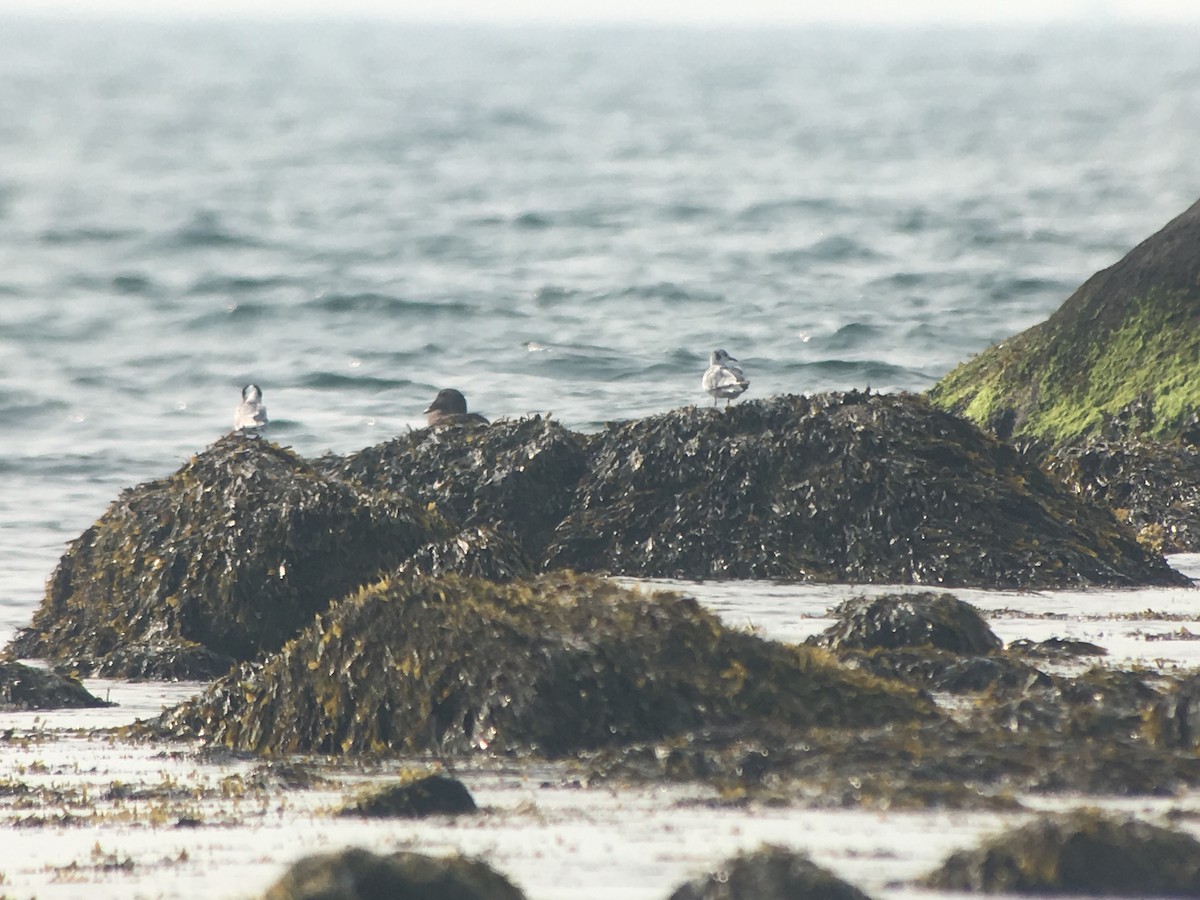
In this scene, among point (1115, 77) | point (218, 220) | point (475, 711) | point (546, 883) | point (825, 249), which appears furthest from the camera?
point (1115, 77)

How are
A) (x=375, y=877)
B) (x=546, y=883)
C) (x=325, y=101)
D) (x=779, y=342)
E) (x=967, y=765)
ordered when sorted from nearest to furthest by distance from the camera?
(x=375, y=877)
(x=546, y=883)
(x=967, y=765)
(x=779, y=342)
(x=325, y=101)

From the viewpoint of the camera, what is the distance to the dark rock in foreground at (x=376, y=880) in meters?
4.82

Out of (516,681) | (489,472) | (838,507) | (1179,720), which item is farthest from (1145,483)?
(516,681)

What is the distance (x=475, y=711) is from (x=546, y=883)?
202cm

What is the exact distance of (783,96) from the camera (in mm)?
126312

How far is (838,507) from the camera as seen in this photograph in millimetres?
12180

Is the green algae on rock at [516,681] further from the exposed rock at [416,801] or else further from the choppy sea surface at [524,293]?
the exposed rock at [416,801]

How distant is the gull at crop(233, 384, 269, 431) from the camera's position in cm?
1900

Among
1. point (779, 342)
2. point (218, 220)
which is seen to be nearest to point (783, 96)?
point (218, 220)

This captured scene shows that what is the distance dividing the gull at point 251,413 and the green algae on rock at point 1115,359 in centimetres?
678

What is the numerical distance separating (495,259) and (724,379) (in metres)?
25.6

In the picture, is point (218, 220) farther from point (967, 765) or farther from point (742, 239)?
point (967, 765)

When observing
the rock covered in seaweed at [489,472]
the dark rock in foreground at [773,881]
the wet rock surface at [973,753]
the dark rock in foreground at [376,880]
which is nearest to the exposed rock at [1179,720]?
the wet rock surface at [973,753]

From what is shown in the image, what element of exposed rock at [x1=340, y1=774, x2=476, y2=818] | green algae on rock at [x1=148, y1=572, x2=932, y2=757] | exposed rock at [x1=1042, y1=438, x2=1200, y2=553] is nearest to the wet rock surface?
green algae on rock at [x1=148, y1=572, x2=932, y2=757]
